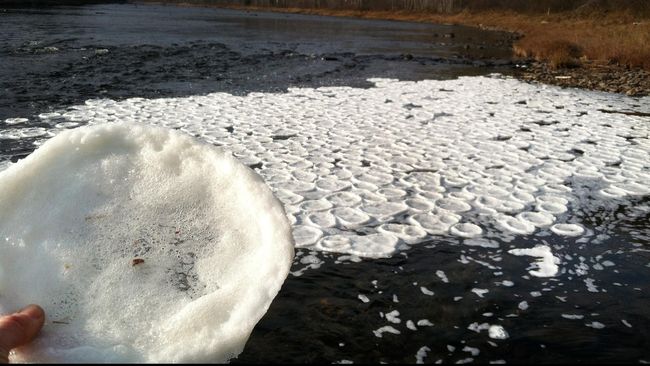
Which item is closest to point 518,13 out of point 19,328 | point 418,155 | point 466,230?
point 418,155

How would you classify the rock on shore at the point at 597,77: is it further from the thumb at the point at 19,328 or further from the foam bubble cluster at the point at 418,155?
the thumb at the point at 19,328

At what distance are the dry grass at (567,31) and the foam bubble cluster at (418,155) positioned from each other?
6.00m

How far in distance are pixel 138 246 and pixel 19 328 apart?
0.67 meters

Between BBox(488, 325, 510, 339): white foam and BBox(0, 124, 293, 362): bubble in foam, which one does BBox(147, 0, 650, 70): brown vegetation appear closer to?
BBox(488, 325, 510, 339): white foam

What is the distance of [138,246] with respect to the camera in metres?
2.66

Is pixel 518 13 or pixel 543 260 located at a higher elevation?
pixel 518 13

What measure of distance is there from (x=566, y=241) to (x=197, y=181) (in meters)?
2.70

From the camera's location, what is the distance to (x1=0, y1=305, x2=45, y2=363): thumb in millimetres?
2057

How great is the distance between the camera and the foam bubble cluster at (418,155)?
409cm

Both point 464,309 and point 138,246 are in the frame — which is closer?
point 138,246

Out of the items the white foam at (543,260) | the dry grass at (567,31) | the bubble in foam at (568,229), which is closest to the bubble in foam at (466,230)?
the white foam at (543,260)

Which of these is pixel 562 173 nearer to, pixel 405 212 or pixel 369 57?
pixel 405 212

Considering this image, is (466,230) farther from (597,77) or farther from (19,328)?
(597,77)

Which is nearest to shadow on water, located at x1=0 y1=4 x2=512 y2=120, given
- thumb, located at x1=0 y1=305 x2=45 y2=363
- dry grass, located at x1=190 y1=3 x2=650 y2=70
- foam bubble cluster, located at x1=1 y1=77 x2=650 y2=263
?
foam bubble cluster, located at x1=1 y1=77 x2=650 y2=263
